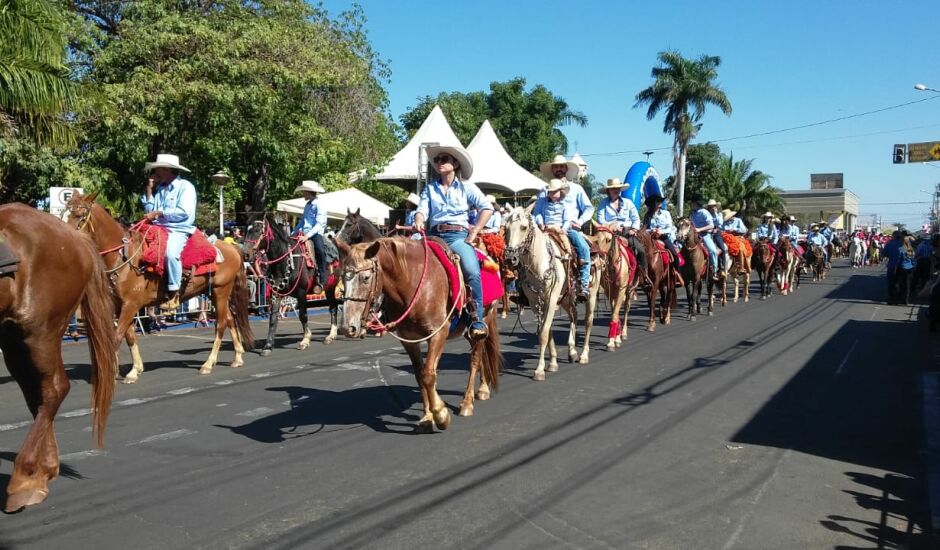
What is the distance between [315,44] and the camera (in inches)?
981

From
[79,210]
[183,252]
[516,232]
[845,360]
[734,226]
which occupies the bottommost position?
[845,360]

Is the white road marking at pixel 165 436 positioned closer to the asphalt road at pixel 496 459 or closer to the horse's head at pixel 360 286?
the asphalt road at pixel 496 459

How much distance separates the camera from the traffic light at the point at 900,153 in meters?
46.0

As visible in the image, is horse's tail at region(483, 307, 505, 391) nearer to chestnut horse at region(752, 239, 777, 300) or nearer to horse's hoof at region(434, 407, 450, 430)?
horse's hoof at region(434, 407, 450, 430)

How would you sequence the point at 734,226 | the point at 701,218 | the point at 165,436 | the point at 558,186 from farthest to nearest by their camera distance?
the point at 734,226, the point at 701,218, the point at 558,186, the point at 165,436

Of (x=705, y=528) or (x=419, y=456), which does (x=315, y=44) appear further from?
→ (x=705, y=528)

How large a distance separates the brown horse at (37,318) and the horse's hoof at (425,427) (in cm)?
310

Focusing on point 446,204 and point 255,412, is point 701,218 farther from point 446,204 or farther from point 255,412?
point 255,412

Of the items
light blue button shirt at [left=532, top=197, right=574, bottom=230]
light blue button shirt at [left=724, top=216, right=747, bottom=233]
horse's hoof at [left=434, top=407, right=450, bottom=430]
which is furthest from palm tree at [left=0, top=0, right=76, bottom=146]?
light blue button shirt at [left=724, top=216, right=747, bottom=233]

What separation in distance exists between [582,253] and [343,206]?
16.0 m

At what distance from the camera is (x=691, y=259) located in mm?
18562

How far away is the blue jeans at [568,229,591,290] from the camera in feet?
36.8

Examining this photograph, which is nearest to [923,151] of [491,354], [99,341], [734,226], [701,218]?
[734,226]

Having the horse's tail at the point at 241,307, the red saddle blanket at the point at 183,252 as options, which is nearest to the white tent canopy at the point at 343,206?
the horse's tail at the point at 241,307
